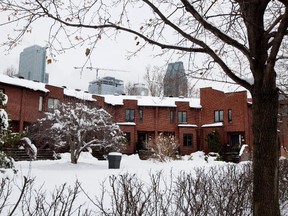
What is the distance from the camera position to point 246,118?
3222 centimetres

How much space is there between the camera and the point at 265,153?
4105mm

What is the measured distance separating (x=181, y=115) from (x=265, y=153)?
32.7 m

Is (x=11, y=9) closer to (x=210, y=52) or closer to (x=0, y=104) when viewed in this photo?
(x=210, y=52)

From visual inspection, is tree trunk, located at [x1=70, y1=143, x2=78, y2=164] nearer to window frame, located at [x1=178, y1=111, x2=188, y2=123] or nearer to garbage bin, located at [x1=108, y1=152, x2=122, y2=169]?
garbage bin, located at [x1=108, y1=152, x2=122, y2=169]

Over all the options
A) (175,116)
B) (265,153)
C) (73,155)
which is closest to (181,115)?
(175,116)

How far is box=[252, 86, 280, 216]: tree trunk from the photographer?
13.1 feet

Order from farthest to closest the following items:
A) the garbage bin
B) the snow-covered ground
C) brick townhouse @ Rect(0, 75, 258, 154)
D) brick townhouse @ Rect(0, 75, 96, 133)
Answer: brick townhouse @ Rect(0, 75, 258, 154) → brick townhouse @ Rect(0, 75, 96, 133) → the garbage bin → the snow-covered ground

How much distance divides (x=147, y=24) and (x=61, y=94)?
90.5 feet

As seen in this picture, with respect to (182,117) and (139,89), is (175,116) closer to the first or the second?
(182,117)

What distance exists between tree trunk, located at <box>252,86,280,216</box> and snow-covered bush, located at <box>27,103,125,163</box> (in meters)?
15.3

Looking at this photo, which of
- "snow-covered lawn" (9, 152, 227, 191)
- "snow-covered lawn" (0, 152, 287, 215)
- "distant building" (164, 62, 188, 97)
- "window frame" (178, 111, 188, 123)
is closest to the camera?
"snow-covered lawn" (0, 152, 287, 215)

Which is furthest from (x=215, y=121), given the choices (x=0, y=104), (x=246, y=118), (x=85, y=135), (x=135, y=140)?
(x=0, y=104)

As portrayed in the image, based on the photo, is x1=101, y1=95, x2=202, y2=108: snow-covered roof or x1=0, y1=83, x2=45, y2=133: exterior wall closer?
x1=0, y1=83, x2=45, y2=133: exterior wall

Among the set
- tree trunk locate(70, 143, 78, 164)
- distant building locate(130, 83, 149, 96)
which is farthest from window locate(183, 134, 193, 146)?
tree trunk locate(70, 143, 78, 164)
